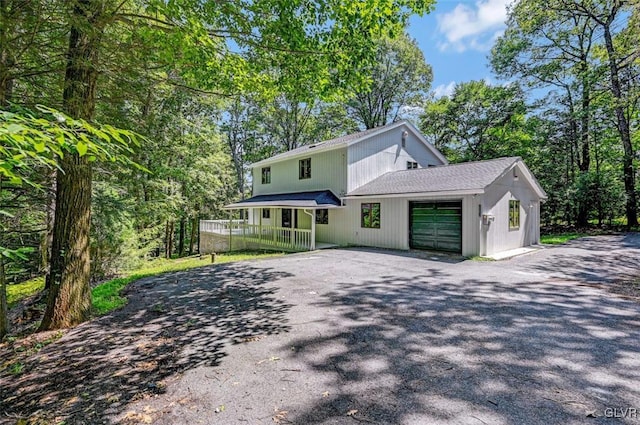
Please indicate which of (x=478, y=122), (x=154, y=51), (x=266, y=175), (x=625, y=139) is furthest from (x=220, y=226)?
(x=625, y=139)

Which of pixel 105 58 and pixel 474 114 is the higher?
pixel 474 114

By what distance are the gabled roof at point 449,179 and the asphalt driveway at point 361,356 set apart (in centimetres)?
499

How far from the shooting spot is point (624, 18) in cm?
1883

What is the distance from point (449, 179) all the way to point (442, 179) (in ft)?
1.23

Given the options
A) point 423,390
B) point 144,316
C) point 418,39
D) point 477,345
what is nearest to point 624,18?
point 418,39

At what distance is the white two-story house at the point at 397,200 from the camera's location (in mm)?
11750

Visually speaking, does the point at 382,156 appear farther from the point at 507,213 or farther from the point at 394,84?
the point at 394,84

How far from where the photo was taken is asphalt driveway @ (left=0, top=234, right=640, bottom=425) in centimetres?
279

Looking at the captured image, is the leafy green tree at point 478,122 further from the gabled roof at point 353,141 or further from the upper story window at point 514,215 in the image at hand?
the upper story window at point 514,215

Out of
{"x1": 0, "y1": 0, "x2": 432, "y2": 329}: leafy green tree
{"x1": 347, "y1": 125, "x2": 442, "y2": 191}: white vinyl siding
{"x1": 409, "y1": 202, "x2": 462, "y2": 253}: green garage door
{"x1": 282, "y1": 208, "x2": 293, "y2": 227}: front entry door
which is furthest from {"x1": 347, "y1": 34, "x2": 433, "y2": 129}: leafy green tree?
{"x1": 0, "y1": 0, "x2": 432, "y2": 329}: leafy green tree

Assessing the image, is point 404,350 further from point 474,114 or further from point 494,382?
point 474,114

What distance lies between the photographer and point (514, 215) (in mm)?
13062

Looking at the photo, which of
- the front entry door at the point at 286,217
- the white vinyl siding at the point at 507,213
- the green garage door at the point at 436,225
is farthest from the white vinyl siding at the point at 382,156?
the white vinyl siding at the point at 507,213

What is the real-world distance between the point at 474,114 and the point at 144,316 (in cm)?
2681
